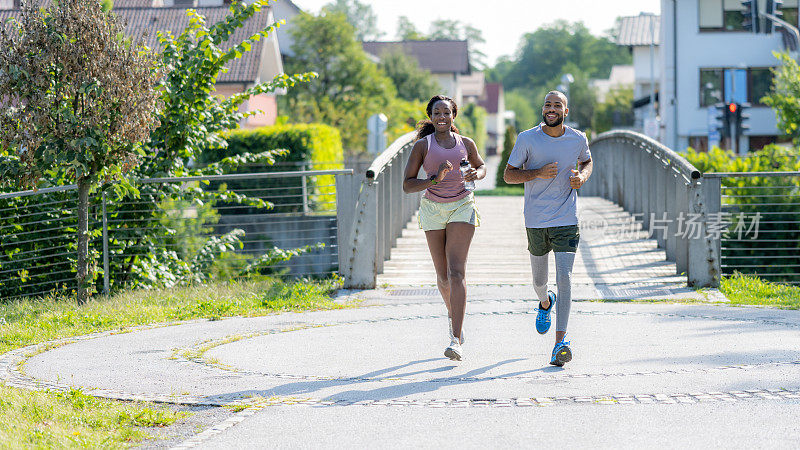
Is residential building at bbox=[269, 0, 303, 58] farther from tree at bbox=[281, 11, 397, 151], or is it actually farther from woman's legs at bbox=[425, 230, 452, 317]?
woman's legs at bbox=[425, 230, 452, 317]

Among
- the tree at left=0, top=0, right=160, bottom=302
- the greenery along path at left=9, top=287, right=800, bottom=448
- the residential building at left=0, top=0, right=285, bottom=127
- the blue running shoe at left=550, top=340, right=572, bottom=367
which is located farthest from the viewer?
the residential building at left=0, top=0, right=285, bottom=127

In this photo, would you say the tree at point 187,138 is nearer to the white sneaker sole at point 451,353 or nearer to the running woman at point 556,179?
the running woman at point 556,179

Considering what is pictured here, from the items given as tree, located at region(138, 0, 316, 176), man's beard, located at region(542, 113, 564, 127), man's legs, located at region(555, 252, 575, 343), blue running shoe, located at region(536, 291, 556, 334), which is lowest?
blue running shoe, located at region(536, 291, 556, 334)

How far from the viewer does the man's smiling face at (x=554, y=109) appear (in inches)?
279

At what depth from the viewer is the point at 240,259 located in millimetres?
13398

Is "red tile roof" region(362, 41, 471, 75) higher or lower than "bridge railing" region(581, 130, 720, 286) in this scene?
higher

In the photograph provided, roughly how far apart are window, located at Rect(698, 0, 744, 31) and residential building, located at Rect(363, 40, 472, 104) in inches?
1608

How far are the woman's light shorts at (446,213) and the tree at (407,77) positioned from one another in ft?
185

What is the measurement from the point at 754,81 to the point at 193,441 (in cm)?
4005

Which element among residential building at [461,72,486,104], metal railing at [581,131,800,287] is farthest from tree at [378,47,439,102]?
residential building at [461,72,486,104]

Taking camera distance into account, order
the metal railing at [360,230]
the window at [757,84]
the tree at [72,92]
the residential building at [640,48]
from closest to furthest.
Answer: the tree at [72,92] → the metal railing at [360,230] → the window at [757,84] → the residential building at [640,48]

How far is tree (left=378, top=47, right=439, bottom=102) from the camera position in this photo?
63.7m

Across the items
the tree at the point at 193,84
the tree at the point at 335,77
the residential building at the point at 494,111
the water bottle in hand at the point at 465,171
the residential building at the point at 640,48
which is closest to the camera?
the water bottle in hand at the point at 465,171

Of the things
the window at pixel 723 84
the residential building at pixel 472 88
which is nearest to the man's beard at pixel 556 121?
the window at pixel 723 84
